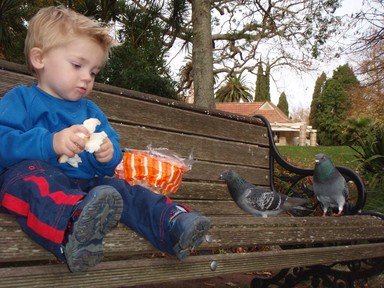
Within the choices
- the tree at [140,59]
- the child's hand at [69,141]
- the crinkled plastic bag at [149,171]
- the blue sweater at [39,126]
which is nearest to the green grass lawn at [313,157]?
the tree at [140,59]

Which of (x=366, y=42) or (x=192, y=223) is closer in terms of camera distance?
(x=192, y=223)

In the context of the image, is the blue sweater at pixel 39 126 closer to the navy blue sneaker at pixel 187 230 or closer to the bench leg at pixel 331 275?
the navy blue sneaker at pixel 187 230

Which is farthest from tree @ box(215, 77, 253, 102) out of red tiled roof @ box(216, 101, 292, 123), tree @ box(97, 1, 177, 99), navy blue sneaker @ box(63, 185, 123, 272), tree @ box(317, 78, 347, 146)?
navy blue sneaker @ box(63, 185, 123, 272)

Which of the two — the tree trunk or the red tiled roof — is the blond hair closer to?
the tree trunk

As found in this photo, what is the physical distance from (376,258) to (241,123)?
4.56 ft

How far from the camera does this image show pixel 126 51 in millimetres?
9211

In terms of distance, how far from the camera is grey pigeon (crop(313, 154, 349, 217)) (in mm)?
3426

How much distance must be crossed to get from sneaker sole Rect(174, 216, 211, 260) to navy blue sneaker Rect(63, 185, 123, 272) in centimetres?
26

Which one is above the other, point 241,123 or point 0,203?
point 241,123

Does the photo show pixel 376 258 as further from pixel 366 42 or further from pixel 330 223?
pixel 366 42

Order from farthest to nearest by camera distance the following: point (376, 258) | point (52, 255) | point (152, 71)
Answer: point (152, 71) → point (376, 258) → point (52, 255)

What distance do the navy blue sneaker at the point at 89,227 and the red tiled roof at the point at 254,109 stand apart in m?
31.9

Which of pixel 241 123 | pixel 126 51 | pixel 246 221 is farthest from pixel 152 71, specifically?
pixel 246 221

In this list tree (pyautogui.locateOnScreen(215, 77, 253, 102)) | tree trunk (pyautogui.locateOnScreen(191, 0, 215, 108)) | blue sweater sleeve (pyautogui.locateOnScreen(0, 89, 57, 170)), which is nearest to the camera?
blue sweater sleeve (pyautogui.locateOnScreen(0, 89, 57, 170))
